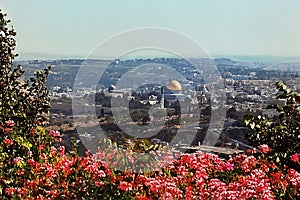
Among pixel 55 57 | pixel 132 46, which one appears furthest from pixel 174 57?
pixel 55 57

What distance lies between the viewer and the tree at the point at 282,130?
383 centimetres

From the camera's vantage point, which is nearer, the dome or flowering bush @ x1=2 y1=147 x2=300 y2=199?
flowering bush @ x1=2 y1=147 x2=300 y2=199

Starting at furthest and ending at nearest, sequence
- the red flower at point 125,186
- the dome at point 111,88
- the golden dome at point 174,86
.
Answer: the golden dome at point 174,86 < the dome at point 111,88 < the red flower at point 125,186

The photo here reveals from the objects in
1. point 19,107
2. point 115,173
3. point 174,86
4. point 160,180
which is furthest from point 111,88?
point 160,180

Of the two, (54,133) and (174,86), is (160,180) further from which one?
(174,86)

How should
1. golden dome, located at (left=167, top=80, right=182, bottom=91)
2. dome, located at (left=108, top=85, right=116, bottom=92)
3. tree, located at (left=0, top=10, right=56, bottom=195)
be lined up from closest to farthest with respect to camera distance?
tree, located at (left=0, top=10, right=56, bottom=195), dome, located at (left=108, top=85, right=116, bottom=92), golden dome, located at (left=167, top=80, right=182, bottom=91)

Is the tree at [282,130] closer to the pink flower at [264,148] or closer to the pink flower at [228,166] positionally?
the pink flower at [264,148]

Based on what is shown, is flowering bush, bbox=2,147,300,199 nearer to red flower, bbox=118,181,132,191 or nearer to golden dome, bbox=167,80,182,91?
red flower, bbox=118,181,132,191

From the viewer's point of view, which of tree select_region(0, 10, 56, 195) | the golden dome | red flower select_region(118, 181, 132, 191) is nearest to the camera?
red flower select_region(118, 181, 132, 191)

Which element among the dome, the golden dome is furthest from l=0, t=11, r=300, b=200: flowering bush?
the golden dome

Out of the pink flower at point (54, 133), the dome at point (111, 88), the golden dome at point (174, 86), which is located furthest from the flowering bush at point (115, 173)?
the golden dome at point (174, 86)

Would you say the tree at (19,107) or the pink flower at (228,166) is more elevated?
the tree at (19,107)

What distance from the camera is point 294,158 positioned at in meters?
3.63

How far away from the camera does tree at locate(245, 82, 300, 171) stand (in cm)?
383
